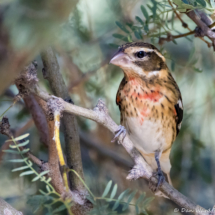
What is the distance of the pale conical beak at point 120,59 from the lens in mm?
1428

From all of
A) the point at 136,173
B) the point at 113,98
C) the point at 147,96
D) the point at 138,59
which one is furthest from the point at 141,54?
the point at 113,98

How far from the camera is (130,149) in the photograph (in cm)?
129

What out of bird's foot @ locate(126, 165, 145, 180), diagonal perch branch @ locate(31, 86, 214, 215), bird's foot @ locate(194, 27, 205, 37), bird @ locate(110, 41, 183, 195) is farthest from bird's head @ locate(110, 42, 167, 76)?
bird's foot @ locate(126, 165, 145, 180)

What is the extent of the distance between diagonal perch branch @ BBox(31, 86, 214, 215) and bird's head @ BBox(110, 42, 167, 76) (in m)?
0.37

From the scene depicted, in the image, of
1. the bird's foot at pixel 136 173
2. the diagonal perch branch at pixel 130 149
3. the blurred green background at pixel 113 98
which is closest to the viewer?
the diagonal perch branch at pixel 130 149

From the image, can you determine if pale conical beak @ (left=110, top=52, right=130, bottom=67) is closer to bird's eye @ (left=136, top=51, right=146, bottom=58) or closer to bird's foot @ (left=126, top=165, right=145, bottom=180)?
bird's eye @ (left=136, top=51, right=146, bottom=58)

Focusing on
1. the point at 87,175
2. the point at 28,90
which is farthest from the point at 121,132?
the point at 87,175

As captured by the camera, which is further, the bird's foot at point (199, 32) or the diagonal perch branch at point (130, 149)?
the bird's foot at point (199, 32)

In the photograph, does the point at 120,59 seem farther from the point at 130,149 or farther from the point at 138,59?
the point at 130,149

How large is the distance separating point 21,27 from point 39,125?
133 cm

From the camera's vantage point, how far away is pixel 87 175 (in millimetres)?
1984

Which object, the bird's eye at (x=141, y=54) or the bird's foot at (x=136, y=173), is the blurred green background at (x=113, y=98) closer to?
the bird's eye at (x=141, y=54)

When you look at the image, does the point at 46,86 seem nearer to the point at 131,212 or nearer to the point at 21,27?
the point at 131,212

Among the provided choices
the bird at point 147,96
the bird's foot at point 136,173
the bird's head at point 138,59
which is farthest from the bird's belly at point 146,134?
the bird's foot at point 136,173
